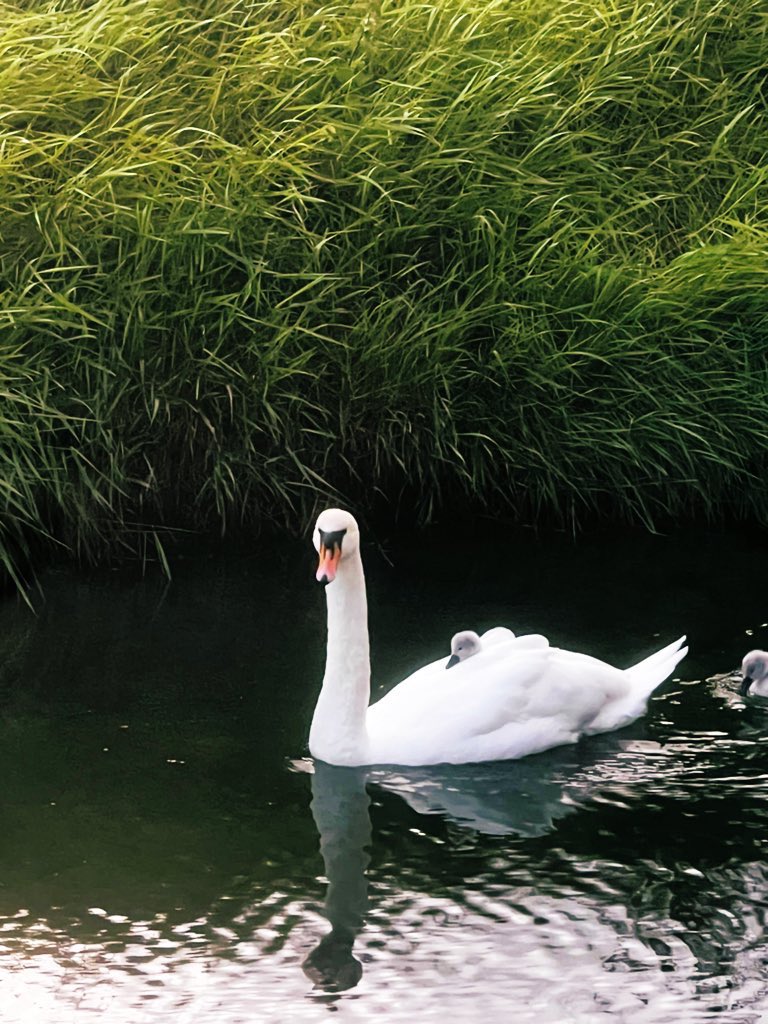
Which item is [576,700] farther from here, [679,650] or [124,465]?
[124,465]

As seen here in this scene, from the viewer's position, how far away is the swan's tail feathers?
596 centimetres

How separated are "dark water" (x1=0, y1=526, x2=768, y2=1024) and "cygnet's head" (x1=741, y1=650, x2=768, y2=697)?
7 centimetres

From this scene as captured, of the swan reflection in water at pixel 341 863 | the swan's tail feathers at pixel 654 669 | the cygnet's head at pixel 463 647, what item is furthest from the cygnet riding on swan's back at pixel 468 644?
the swan reflection in water at pixel 341 863

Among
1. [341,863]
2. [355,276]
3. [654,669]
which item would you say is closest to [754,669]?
[654,669]

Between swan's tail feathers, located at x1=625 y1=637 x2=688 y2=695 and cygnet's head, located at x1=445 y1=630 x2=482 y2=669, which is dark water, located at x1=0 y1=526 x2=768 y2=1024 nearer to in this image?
swan's tail feathers, located at x1=625 y1=637 x2=688 y2=695

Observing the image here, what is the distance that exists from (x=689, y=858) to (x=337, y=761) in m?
1.16

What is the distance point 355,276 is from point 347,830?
10.5 feet

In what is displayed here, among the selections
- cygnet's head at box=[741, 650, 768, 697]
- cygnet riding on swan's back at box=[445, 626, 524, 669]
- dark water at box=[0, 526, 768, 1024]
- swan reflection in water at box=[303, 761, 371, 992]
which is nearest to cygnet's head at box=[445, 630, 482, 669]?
cygnet riding on swan's back at box=[445, 626, 524, 669]

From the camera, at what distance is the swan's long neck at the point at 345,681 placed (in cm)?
557

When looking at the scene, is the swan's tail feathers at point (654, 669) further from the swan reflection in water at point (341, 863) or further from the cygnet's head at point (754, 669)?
the swan reflection in water at point (341, 863)

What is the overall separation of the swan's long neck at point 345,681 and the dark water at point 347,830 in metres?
0.08

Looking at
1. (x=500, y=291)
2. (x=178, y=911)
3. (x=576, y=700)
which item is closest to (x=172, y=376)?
(x=500, y=291)

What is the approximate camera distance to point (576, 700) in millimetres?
5746

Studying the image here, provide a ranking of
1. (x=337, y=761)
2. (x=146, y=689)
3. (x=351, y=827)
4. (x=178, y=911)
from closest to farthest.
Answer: (x=178, y=911), (x=351, y=827), (x=337, y=761), (x=146, y=689)
